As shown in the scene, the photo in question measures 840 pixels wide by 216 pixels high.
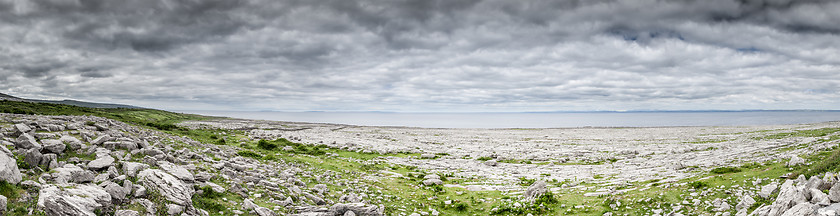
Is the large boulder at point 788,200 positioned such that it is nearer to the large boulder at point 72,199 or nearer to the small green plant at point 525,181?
the small green plant at point 525,181

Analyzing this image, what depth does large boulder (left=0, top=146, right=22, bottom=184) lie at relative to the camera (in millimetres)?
10172

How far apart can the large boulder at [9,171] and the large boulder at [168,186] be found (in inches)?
121

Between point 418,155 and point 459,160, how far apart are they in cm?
691

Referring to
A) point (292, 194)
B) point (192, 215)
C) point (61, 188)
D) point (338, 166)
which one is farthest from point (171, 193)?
point (338, 166)

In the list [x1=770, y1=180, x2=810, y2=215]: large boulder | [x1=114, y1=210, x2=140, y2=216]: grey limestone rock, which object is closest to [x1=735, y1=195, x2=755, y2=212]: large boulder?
[x1=770, y1=180, x2=810, y2=215]: large boulder

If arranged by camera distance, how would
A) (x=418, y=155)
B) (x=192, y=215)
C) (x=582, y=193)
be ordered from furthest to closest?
(x=418, y=155) < (x=582, y=193) < (x=192, y=215)

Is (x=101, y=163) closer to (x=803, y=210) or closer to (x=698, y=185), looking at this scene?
(x=803, y=210)

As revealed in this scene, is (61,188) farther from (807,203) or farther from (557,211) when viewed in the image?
(807,203)

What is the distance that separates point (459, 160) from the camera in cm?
4331

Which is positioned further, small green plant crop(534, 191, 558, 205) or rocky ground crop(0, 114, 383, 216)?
small green plant crop(534, 191, 558, 205)

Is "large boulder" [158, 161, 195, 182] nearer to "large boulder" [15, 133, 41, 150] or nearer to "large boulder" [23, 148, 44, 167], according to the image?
"large boulder" [23, 148, 44, 167]

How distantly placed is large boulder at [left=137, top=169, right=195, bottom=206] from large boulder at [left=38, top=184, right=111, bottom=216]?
1589mm

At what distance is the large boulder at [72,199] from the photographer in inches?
379

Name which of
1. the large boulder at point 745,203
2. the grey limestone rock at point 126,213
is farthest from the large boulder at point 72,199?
the large boulder at point 745,203
